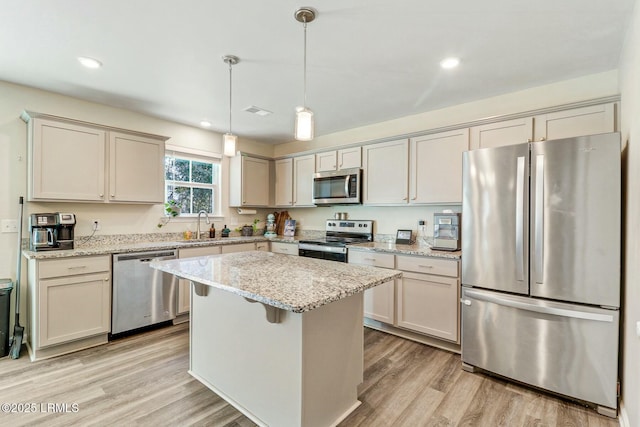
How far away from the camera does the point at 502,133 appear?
2754 mm

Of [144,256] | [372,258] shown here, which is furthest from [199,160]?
[372,258]

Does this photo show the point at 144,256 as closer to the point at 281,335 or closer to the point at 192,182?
the point at 192,182

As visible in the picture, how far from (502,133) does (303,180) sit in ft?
8.49

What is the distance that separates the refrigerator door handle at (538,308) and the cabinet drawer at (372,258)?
854 mm

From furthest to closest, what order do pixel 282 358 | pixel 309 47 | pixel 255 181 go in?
pixel 255 181 < pixel 309 47 < pixel 282 358

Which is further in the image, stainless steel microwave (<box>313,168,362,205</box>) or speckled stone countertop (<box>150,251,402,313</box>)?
stainless steel microwave (<box>313,168,362,205</box>)

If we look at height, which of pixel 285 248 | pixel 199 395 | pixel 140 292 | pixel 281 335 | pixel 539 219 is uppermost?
pixel 539 219

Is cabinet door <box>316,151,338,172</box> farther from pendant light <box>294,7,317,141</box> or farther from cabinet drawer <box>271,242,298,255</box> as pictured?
pendant light <box>294,7,317,141</box>

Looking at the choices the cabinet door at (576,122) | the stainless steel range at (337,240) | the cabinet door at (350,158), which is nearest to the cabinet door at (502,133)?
the cabinet door at (576,122)

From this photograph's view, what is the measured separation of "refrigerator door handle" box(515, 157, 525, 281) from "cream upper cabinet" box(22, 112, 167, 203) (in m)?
3.59

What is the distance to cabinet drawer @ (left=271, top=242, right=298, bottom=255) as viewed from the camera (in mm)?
4066

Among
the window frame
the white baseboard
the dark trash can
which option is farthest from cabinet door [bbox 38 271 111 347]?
the white baseboard

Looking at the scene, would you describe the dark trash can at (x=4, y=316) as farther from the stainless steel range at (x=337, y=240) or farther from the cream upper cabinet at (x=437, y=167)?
the cream upper cabinet at (x=437, y=167)

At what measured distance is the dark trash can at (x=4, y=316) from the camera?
253 centimetres
